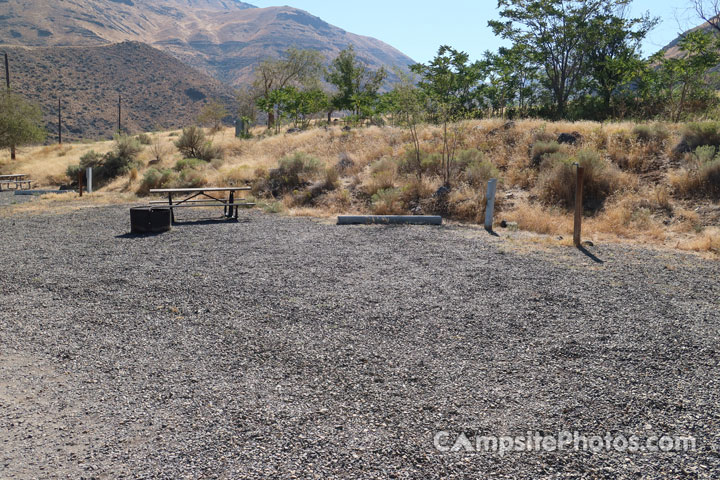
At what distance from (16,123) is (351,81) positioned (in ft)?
70.2

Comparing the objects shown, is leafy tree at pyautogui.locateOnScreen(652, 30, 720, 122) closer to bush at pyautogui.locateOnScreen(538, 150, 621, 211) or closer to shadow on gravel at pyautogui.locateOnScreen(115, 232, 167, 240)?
bush at pyautogui.locateOnScreen(538, 150, 621, 211)

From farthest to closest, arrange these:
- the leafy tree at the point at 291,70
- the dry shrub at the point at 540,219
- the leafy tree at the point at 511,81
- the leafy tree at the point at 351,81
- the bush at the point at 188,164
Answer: the leafy tree at the point at 291,70 → the leafy tree at the point at 351,81 → the leafy tree at the point at 511,81 → the bush at the point at 188,164 → the dry shrub at the point at 540,219

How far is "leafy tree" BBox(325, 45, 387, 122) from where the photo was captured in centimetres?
3566

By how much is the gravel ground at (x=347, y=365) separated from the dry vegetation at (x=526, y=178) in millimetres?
2858

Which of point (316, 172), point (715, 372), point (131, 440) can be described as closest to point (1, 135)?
point (316, 172)

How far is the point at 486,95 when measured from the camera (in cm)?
2934

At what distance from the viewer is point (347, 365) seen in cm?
404

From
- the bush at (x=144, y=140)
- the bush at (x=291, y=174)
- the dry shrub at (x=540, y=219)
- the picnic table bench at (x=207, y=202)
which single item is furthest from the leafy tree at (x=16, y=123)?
the dry shrub at (x=540, y=219)

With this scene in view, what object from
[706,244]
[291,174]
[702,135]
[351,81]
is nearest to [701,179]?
[702,135]

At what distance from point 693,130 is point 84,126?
6280 cm

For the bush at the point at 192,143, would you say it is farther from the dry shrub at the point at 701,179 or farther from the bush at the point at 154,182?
the dry shrub at the point at 701,179

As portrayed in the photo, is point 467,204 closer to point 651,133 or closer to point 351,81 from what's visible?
point 651,133

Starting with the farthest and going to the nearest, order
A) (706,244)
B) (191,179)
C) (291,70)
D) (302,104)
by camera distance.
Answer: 1. (291,70)
2. (302,104)
3. (191,179)
4. (706,244)

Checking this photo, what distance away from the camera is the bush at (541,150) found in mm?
13688
